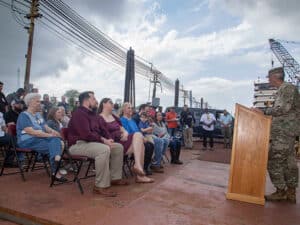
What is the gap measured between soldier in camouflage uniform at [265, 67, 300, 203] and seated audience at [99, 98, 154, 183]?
1.77 metres

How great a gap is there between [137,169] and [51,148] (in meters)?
1.24

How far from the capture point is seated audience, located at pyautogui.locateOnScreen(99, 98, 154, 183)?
3803 millimetres

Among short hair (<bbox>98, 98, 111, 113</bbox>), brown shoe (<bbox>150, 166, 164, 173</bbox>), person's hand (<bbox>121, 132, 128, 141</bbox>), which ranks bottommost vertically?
brown shoe (<bbox>150, 166, 164, 173</bbox>)

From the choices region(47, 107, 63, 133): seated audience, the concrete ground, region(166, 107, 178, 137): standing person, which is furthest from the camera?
region(166, 107, 178, 137): standing person

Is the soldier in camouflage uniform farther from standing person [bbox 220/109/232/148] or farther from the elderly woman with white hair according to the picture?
standing person [bbox 220/109/232/148]

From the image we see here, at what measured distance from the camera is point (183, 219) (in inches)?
97.9

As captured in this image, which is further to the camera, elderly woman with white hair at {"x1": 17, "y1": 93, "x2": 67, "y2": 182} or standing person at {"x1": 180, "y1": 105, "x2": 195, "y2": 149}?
standing person at {"x1": 180, "y1": 105, "x2": 195, "y2": 149}

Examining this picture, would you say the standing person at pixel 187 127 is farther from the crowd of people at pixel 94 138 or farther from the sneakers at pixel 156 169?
the crowd of people at pixel 94 138

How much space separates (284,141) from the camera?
3.31 metres

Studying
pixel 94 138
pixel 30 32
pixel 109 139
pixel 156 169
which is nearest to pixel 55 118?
pixel 109 139

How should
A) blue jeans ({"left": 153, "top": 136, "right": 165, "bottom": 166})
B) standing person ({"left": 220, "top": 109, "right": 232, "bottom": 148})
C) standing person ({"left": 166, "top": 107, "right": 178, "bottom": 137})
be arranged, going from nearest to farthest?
1. blue jeans ({"left": 153, "top": 136, "right": 165, "bottom": 166})
2. standing person ({"left": 166, "top": 107, "right": 178, "bottom": 137})
3. standing person ({"left": 220, "top": 109, "right": 232, "bottom": 148})

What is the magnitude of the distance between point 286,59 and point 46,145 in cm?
5821

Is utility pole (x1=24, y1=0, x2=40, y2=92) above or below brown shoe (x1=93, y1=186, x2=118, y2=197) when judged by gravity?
above

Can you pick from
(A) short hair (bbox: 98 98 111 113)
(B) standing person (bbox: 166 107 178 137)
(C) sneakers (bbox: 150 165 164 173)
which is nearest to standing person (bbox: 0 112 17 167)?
(A) short hair (bbox: 98 98 111 113)
